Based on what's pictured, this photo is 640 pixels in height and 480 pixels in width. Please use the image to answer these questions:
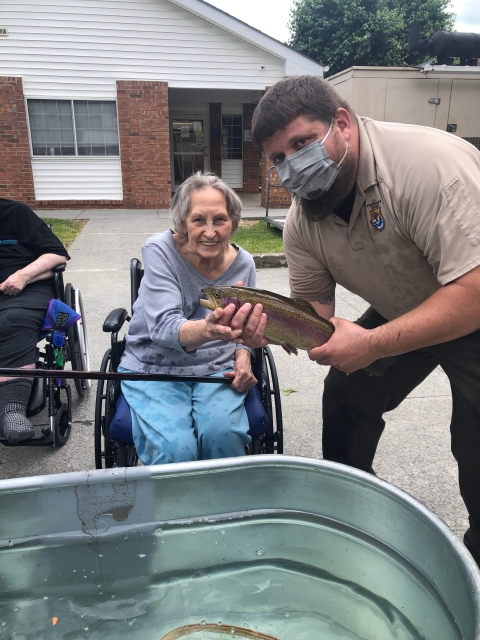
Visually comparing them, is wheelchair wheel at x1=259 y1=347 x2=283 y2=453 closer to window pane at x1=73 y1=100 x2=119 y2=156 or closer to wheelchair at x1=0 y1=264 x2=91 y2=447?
wheelchair at x1=0 y1=264 x2=91 y2=447

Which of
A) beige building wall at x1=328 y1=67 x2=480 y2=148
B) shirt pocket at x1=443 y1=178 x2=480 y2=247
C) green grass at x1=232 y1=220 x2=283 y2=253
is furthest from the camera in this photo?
beige building wall at x1=328 y1=67 x2=480 y2=148

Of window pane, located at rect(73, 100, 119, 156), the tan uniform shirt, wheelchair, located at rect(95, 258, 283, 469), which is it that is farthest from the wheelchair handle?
window pane, located at rect(73, 100, 119, 156)

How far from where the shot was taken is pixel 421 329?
75.0 inches

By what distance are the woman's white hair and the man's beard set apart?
1.61 feet

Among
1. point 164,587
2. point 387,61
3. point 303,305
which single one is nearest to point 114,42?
point 303,305

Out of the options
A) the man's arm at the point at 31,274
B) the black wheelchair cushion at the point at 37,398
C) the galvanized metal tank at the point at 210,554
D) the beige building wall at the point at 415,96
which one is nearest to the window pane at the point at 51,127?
the beige building wall at the point at 415,96

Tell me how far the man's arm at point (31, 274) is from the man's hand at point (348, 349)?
2.18 m

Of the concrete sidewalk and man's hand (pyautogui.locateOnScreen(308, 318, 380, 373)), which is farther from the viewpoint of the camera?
the concrete sidewalk

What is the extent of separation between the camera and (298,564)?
1.63 metres

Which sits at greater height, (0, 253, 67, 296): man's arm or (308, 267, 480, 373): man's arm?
(308, 267, 480, 373): man's arm

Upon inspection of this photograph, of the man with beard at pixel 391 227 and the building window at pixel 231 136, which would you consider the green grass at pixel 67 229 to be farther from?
the man with beard at pixel 391 227

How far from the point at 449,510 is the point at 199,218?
211 cm

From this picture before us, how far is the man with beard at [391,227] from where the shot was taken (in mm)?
1819

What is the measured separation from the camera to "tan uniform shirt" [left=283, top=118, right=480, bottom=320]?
5.86 ft
